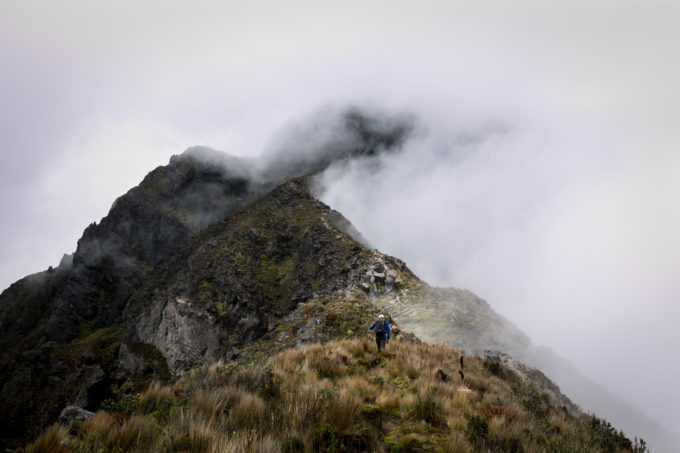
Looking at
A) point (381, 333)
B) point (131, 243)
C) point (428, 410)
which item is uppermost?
point (131, 243)

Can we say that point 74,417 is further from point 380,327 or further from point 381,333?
point 380,327

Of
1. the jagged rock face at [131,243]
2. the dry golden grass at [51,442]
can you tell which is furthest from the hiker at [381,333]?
the jagged rock face at [131,243]

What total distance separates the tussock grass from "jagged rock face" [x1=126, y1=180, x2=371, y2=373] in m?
29.0

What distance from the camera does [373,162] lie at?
127 meters

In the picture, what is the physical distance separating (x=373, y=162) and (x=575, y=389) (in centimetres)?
10302

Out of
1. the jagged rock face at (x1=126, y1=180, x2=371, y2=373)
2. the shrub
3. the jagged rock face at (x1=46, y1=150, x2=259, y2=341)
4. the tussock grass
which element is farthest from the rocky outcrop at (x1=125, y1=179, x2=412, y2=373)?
the jagged rock face at (x1=46, y1=150, x2=259, y2=341)

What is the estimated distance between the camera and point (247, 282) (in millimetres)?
52531

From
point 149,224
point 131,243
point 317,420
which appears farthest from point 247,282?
point 131,243

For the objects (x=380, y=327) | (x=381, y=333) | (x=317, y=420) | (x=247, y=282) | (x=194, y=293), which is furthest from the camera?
(x=194, y=293)

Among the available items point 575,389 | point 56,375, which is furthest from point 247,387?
point 56,375

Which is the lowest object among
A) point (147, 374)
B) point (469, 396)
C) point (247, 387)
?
point (147, 374)

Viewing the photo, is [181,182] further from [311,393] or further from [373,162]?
[311,393]

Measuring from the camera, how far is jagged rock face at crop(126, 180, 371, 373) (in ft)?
153

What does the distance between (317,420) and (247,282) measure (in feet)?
167
